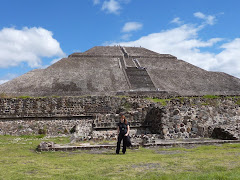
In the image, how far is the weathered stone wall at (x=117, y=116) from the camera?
1195 cm

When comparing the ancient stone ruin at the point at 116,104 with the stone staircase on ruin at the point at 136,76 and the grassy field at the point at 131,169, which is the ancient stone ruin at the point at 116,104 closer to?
the stone staircase on ruin at the point at 136,76

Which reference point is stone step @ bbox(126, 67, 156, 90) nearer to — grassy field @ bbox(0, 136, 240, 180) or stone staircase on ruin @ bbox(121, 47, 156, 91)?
stone staircase on ruin @ bbox(121, 47, 156, 91)

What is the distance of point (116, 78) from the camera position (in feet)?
130

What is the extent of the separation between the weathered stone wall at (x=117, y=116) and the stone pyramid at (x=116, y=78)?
12.1 m

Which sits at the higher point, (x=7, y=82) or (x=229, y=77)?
(x=229, y=77)

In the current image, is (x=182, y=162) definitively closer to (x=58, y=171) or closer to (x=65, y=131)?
(x=58, y=171)

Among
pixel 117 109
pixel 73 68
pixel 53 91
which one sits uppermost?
pixel 73 68

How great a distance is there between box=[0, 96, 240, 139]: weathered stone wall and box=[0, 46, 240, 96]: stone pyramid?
39.7 feet

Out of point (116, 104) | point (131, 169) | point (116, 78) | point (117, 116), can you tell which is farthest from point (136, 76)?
point (131, 169)

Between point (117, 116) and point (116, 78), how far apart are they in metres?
24.8

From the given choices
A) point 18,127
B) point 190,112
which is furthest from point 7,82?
point 190,112

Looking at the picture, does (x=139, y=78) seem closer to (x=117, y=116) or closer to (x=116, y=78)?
(x=116, y=78)

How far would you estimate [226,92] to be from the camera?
118 feet

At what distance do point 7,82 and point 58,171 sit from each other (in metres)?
35.3
